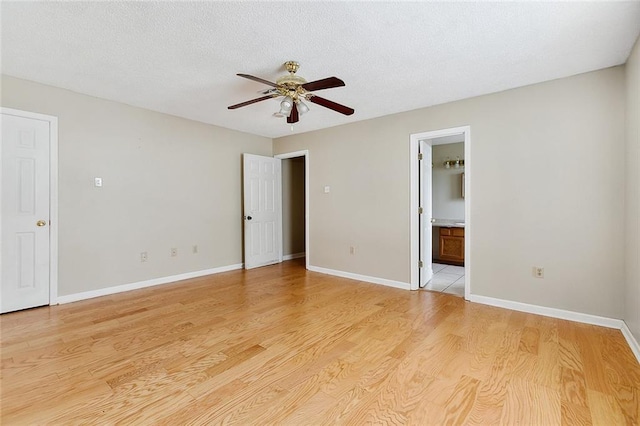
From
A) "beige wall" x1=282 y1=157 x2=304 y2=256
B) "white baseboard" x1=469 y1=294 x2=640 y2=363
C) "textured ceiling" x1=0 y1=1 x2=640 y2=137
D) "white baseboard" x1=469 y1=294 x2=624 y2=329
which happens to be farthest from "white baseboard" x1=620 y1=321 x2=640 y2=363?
"beige wall" x1=282 y1=157 x2=304 y2=256

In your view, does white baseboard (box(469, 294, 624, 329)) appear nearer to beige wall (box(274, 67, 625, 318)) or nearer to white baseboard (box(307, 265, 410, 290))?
beige wall (box(274, 67, 625, 318))

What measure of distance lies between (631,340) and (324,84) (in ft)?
10.5

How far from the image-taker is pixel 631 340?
234cm

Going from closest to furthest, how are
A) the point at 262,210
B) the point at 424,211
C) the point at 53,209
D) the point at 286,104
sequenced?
the point at 286,104 < the point at 53,209 < the point at 424,211 < the point at 262,210

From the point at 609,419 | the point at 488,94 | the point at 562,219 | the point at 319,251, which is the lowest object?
the point at 609,419

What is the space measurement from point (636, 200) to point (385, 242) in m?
2.53

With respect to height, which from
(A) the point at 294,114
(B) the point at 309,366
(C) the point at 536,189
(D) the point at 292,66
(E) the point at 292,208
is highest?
(D) the point at 292,66

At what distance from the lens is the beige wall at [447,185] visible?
593cm

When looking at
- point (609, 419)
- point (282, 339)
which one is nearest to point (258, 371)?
point (282, 339)

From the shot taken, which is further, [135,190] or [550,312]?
[135,190]

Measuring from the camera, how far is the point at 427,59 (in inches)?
103

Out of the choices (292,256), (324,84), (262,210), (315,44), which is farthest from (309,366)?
(292,256)

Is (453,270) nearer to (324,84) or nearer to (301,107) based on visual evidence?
(301,107)

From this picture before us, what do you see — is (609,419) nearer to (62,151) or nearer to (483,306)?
(483,306)
